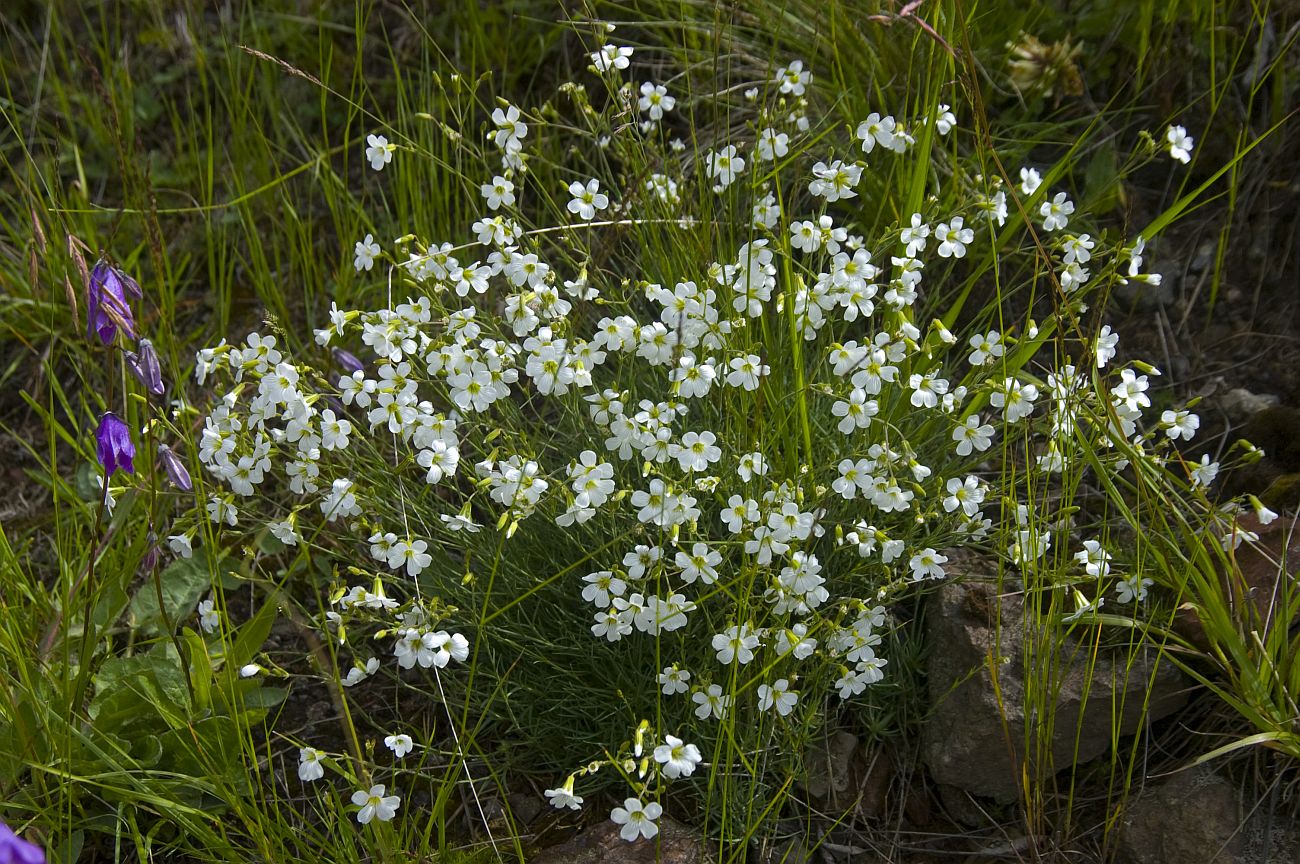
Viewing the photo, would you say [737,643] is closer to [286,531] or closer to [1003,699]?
[1003,699]

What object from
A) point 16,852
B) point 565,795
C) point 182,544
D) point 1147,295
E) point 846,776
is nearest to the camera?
point 16,852

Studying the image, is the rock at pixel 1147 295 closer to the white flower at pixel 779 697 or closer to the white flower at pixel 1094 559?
the white flower at pixel 1094 559

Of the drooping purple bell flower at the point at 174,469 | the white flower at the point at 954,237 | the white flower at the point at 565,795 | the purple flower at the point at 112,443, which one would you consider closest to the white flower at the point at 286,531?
the drooping purple bell flower at the point at 174,469

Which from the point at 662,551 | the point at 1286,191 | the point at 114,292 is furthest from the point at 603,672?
the point at 1286,191

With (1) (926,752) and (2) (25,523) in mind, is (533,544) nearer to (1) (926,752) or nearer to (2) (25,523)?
(1) (926,752)

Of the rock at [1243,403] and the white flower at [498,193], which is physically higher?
the white flower at [498,193]

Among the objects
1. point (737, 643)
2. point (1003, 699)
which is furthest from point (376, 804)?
point (1003, 699)

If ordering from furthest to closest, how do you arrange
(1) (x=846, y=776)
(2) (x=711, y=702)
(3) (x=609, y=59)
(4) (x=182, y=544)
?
(3) (x=609, y=59) → (1) (x=846, y=776) → (4) (x=182, y=544) → (2) (x=711, y=702)

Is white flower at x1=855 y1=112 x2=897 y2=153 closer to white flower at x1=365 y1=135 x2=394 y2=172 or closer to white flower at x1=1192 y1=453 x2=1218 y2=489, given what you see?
white flower at x1=1192 y1=453 x2=1218 y2=489
